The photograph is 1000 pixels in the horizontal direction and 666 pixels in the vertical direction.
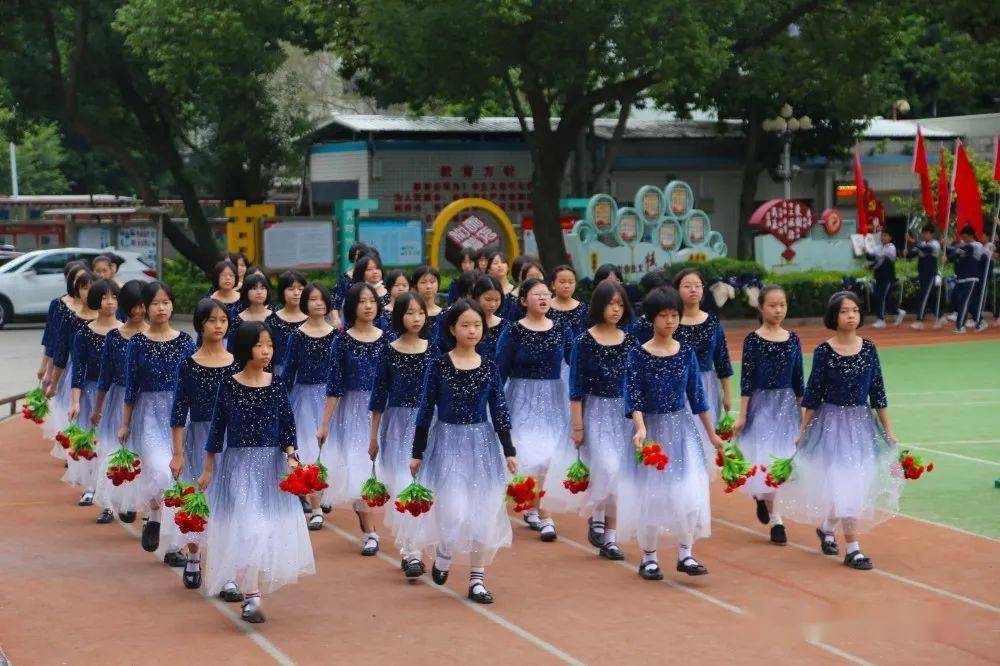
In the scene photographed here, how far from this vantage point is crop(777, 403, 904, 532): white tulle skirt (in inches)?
411

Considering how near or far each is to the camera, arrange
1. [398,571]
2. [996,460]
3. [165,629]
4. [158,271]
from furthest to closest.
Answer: [158,271], [996,460], [398,571], [165,629]

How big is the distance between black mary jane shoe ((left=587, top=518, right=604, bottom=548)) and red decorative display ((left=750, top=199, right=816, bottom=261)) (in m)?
20.6

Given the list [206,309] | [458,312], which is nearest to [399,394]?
[458,312]

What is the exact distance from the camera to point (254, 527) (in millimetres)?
8992

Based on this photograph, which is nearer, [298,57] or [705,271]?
[705,271]

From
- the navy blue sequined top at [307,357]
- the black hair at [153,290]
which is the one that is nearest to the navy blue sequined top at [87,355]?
the navy blue sequined top at [307,357]

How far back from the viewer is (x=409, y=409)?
1079cm

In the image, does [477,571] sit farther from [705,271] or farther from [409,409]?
[705,271]

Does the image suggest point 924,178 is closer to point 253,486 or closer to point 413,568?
point 413,568

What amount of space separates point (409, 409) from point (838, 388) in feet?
9.20

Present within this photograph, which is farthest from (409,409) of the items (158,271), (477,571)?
(158,271)

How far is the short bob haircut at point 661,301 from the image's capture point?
10.1 metres

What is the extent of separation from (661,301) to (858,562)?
209cm

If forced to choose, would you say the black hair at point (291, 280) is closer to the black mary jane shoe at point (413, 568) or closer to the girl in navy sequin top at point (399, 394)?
the girl in navy sequin top at point (399, 394)
